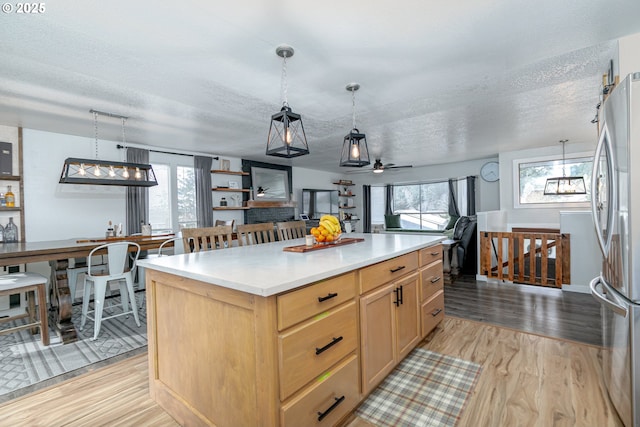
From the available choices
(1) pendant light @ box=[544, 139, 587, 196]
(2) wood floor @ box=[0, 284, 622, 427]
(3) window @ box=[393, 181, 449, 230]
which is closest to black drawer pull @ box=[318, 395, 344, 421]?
(2) wood floor @ box=[0, 284, 622, 427]

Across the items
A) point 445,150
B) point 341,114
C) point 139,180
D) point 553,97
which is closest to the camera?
point 553,97

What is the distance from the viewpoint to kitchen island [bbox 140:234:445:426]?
1.19 meters

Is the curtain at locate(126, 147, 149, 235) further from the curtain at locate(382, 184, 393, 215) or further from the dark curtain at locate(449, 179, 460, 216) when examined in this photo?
the dark curtain at locate(449, 179, 460, 216)

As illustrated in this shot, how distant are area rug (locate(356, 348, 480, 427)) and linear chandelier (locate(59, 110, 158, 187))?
3.78 m

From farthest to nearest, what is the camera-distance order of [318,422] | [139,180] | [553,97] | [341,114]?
[139,180] < [341,114] < [553,97] < [318,422]

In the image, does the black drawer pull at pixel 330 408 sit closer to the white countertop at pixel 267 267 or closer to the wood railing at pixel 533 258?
the white countertop at pixel 267 267

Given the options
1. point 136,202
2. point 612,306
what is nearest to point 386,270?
point 612,306

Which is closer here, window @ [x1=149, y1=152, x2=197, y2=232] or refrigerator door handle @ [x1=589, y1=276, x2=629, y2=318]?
refrigerator door handle @ [x1=589, y1=276, x2=629, y2=318]

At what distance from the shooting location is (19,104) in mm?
3012

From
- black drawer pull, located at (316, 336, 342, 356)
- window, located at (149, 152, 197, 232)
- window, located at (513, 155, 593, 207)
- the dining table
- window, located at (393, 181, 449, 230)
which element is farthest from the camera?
window, located at (393, 181, 449, 230)

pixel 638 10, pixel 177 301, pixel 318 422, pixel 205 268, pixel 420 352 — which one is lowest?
pixel 420 352

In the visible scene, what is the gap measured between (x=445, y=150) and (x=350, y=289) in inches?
213

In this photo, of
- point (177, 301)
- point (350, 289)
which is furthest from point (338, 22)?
point (177, 301)

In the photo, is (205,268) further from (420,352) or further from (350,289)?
(420,352)
